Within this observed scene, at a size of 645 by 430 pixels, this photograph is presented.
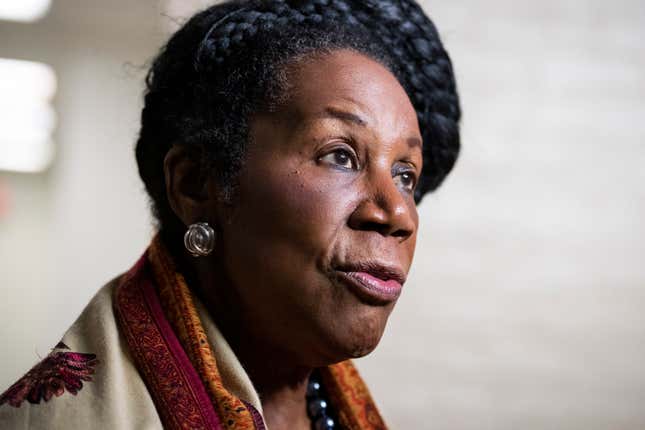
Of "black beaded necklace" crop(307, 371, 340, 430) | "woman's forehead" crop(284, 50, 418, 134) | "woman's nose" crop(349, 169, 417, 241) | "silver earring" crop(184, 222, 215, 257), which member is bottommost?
"black beaded necklace" crop(307, 371, 340, 430)

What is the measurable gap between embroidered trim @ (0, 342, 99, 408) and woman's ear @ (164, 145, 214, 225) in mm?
263

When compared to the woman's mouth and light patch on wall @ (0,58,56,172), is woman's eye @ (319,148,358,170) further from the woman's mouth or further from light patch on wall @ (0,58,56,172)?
light patch on wall @ (0,58,56,172)

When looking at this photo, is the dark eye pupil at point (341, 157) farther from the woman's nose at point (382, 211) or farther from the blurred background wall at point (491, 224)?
the blurred background wall at point (491, 224)

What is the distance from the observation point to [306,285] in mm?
1128

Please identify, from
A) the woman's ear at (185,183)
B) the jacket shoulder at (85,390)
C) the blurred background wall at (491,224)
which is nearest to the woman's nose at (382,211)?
the woman's ear at (185,183)

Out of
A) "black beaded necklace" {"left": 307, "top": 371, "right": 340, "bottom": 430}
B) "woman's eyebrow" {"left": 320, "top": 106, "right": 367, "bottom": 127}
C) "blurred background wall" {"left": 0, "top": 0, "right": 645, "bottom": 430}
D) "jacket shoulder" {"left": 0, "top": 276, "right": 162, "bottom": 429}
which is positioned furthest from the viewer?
"blurred background wall" {"left": 0, "top": 0, "right": 645, "bottom": 430}

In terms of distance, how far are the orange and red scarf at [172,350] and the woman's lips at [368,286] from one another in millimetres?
226

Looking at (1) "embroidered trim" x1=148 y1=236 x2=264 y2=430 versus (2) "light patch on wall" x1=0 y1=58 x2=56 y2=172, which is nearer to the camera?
(1) "embroidered trim" x1=148 y1=236 x2=264 y2=430

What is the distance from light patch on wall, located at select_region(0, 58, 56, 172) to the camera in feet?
7.72

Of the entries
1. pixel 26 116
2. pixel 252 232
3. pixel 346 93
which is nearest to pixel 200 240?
pixel 252 232

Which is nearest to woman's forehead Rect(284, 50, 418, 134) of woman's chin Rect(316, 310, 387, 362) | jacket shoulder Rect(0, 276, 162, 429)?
woman's chin Rect(316, 310, 387, 362)

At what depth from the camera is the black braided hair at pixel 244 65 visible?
48.7 inches

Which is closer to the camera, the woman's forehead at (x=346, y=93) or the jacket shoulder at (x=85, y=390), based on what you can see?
the jacket shoulder at (x=85, y=390)

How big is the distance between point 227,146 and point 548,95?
1425 mm
